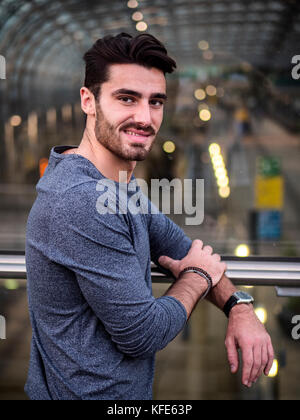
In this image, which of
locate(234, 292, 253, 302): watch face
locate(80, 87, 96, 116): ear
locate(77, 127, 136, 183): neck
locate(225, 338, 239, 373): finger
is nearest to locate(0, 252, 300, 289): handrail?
locate(234, 292, 253, 302): watch face

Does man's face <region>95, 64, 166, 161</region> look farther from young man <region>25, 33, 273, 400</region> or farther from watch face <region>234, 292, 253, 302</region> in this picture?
watch face <region>234, 292, 253, 302</region>

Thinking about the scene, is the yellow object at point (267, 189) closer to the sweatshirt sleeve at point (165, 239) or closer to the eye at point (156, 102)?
the sweatshirt sleeve at point (165, 239)

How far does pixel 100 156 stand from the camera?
1.09m

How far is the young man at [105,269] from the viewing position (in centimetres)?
92

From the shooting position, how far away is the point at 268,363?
3.68 feet

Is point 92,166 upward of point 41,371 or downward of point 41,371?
upward

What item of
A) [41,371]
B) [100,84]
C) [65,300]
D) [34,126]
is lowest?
[41,371]

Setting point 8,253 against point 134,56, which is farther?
point 8,253

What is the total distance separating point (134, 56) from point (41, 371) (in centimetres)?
72

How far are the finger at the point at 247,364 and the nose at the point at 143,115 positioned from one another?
56 centimetres

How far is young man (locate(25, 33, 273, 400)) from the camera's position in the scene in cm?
92

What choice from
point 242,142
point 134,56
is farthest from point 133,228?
point 242,142

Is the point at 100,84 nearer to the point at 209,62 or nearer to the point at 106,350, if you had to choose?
the point at 106,350

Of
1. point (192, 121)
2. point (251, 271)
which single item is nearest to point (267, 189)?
point (192, 121)
